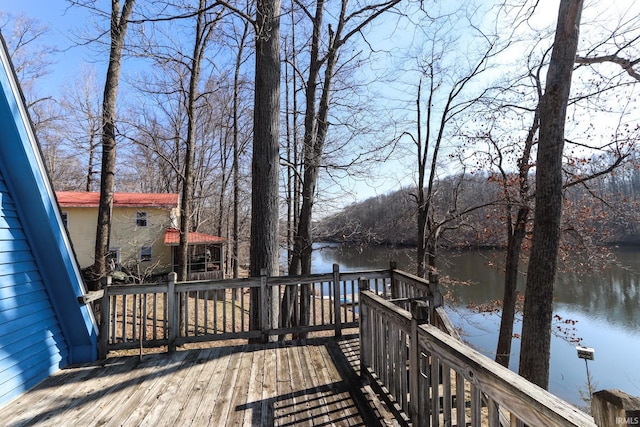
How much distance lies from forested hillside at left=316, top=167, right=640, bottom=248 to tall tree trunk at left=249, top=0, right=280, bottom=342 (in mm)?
4377

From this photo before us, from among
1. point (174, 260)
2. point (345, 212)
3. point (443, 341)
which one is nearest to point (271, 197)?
point (443, 341)

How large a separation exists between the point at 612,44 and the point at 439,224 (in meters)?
5.82

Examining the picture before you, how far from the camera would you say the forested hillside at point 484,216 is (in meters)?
8.21

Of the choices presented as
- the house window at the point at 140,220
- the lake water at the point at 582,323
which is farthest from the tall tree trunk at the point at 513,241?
the house window at the point at 140,220

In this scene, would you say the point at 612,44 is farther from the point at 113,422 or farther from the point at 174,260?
the point at 174,260

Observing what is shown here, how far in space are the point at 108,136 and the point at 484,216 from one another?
1110 centimetres

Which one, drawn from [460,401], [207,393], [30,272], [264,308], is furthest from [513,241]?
[30,272]

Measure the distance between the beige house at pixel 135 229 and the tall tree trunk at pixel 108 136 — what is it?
8.75 metres

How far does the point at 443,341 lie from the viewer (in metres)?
1.78

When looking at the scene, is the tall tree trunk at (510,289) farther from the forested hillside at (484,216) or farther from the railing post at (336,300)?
the railing post at (336,300)

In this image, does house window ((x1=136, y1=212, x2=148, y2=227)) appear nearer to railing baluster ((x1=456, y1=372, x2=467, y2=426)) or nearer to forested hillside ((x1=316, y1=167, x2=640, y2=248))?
forested hillside ((x1=316, y1=167, x2=640, y2=248))

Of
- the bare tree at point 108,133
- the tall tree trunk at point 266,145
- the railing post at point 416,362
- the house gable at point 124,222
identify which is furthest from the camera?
the house gable at point 124,222

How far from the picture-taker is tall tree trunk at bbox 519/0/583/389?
4465 mm

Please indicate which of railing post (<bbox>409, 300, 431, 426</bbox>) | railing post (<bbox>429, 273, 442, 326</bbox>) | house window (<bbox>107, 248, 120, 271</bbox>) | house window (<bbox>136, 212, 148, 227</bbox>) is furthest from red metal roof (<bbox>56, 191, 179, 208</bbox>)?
railing post (<bbox>409, 300, 431, 426</bbox>)
